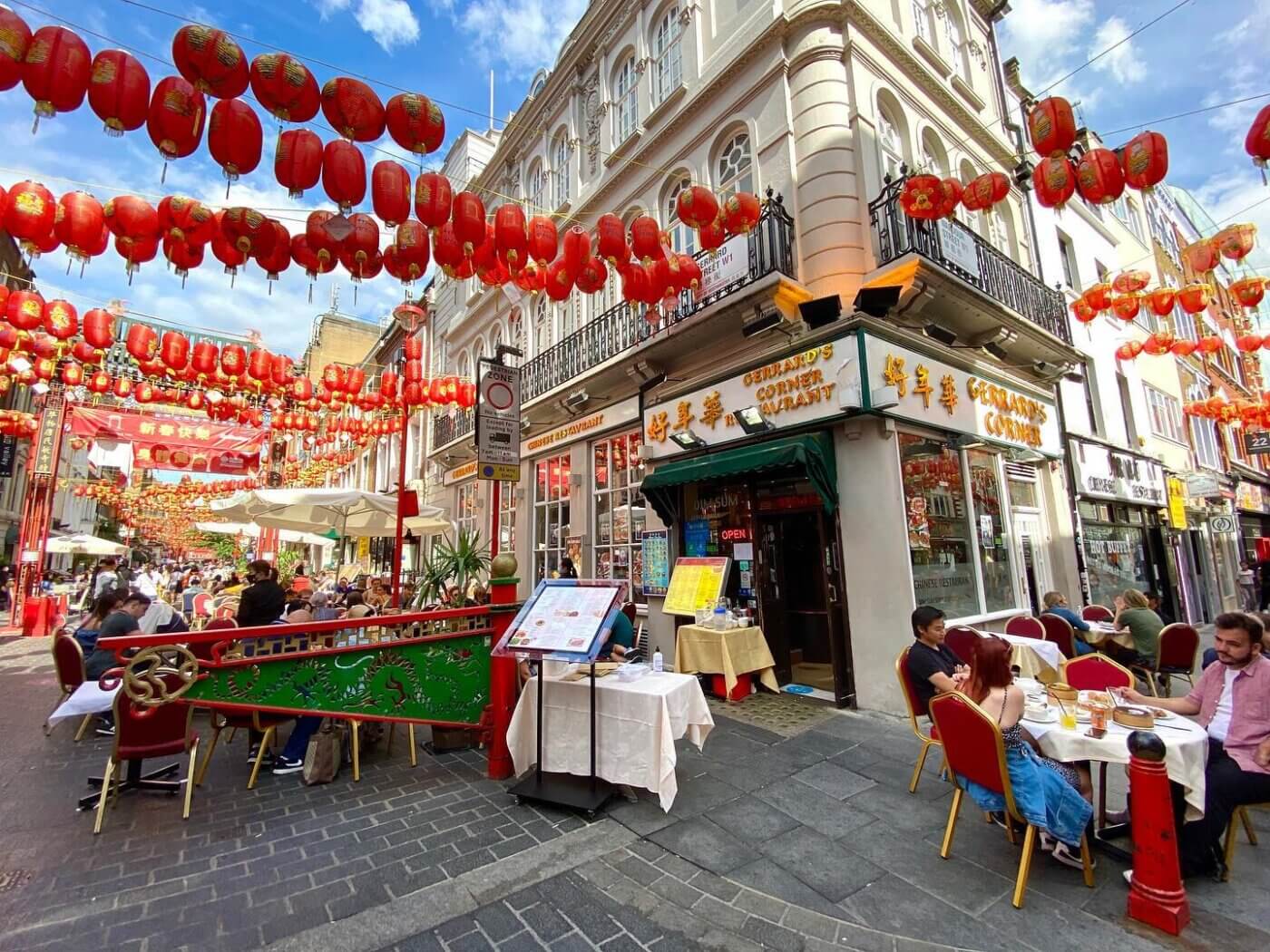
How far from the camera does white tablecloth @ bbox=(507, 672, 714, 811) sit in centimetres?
397

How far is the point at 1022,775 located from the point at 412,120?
617 centimetres

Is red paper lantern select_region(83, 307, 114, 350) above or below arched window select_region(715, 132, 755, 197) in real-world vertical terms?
below

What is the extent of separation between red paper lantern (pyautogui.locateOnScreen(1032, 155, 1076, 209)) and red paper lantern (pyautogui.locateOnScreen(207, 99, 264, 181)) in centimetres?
701

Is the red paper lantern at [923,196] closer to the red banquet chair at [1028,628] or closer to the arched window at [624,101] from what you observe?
the red banquet chair at [1028,628]

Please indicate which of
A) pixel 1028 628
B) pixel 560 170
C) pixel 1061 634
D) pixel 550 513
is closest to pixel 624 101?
pixel 560 170

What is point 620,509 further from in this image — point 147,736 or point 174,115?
point 174,115

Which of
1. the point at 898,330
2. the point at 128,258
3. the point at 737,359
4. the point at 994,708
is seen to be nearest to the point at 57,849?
the point at 128,258

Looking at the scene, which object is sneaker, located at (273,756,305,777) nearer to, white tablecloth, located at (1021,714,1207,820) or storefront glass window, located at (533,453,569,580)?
white tablecloth, located at (1021,714,1207,820)

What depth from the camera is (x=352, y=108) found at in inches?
166

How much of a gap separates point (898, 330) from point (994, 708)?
213 inches

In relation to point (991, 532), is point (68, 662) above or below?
below

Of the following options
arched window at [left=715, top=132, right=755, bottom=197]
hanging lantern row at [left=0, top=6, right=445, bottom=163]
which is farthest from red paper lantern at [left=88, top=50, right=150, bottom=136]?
arched window at [left=715, top=132, right=755, bottom=197]

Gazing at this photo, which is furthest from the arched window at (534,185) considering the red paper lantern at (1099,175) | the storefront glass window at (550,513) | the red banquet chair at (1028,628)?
the red banquet chair at (1028,628)

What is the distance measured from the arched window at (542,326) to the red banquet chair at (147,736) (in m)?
10.8
